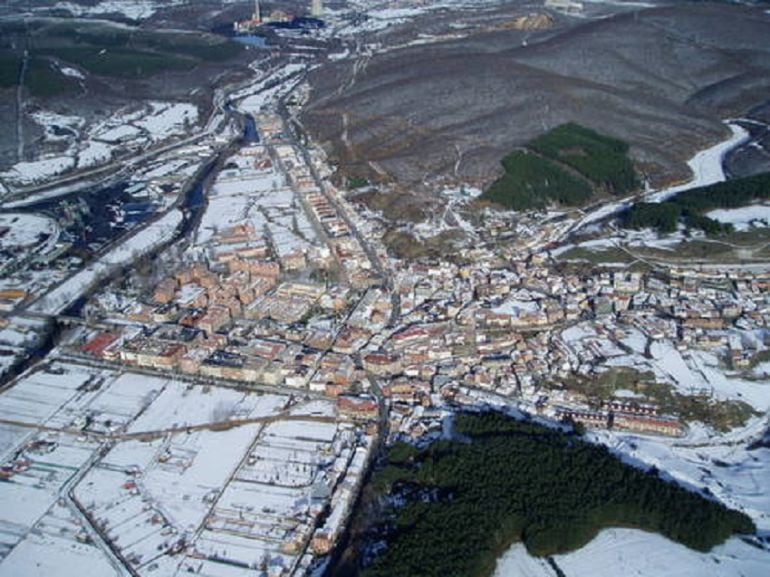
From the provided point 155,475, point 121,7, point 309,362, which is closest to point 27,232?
point 309,362

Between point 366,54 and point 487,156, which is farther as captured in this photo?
point 366,54

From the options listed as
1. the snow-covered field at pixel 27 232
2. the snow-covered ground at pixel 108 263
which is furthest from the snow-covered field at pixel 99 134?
the snow-covered ground at pixel 108 263

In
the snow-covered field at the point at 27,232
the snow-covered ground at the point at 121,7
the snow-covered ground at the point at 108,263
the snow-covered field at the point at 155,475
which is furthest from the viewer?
the snow-covered ground at the point at 121,7

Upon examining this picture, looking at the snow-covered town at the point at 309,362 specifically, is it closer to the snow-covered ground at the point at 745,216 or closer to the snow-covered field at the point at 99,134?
the snow-covered ground at the point at 745,216

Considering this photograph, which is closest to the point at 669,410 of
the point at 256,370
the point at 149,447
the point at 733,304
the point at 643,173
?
the point at 733,304

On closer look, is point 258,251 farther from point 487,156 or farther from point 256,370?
point 487,156

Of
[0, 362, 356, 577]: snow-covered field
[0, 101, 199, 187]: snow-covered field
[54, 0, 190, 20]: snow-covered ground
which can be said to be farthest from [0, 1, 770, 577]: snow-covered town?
[54, 0, 190, 20]: snow-covered ground

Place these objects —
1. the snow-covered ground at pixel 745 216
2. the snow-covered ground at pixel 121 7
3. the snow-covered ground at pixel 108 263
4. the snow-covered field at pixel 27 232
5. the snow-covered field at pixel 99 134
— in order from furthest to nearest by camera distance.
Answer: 1. the snow-covered ground at pixel 121 7
2. the snow-covered field at pixel 99 134
3. the snow-covered field at pixel 27 232
4. the snow-covered ground at pixel 745 216
5. the snow-covered ground at pixel 108 263

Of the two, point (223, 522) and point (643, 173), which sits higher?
point (643, 173)
